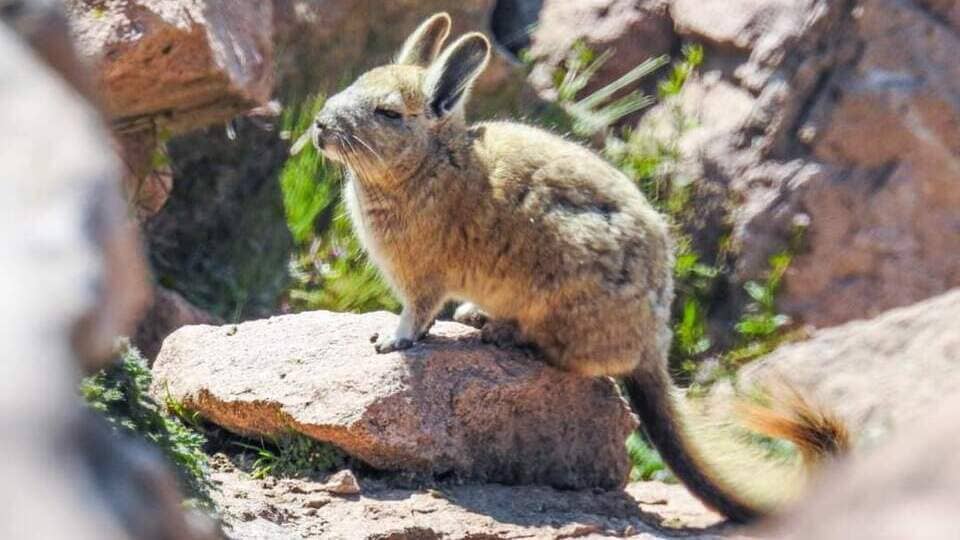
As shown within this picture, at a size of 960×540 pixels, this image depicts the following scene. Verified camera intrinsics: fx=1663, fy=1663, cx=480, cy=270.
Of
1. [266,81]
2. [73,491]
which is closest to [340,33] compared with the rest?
[266,81]

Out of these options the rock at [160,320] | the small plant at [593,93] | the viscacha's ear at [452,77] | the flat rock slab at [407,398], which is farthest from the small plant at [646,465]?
the rock at [160,320]

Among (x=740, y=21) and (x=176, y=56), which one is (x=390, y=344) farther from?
(x=740, y=21)

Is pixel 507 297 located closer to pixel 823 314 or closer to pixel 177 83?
pixel 177 83

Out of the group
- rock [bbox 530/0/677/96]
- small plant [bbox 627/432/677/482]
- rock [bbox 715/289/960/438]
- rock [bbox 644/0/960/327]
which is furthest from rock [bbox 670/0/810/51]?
small plant [bbox 627/432/677/482]

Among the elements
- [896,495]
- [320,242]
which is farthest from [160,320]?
[896,495]

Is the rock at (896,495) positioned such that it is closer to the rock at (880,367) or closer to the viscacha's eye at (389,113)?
the rock at (880,367)

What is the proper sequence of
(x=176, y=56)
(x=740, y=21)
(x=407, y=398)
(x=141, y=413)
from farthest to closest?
(x=740, y=21)
(x=176, y=56)
(x=407, y=398)
(x=141, y=413)

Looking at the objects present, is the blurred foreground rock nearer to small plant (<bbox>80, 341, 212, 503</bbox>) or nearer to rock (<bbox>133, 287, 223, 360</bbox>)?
small plant (<bbox>80, 341, 212, 503</bbox>)
